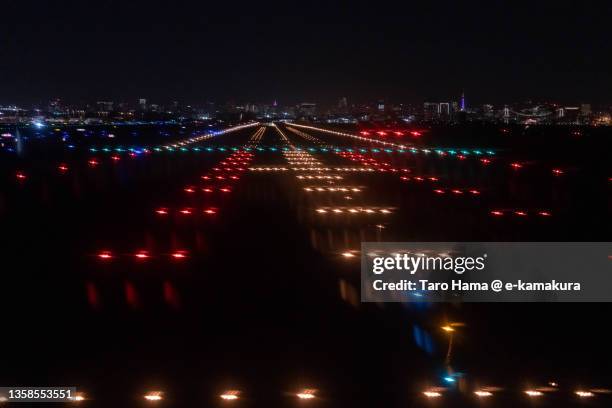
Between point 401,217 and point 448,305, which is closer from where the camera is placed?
point 448,305

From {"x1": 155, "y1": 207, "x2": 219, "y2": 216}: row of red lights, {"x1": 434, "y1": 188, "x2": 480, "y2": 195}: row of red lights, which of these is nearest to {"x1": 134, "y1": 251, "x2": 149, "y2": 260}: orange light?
{"x1": 155, "y1": 207, "x2": 219, "y2": 216}: row of red lights

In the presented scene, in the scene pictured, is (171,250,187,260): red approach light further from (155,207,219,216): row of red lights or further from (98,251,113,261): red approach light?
(155,207,219,216): row of red lights

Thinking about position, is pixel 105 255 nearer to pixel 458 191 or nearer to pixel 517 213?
pixel 517 213

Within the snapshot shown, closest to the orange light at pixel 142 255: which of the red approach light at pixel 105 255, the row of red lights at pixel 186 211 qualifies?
the red approach light at pixel 105 255

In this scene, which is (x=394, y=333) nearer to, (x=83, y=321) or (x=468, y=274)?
(x=468, y=274)

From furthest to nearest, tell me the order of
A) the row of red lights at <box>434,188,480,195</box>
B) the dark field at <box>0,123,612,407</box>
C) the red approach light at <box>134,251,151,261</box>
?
the row of red lights at <box>434,188,480,195</box>
the red approach light at <box>134,251,151,261</box>
the dark field at <box>0,123,612,407</box>

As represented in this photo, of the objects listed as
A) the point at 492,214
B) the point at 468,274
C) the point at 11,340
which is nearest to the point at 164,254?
the point at 11,340

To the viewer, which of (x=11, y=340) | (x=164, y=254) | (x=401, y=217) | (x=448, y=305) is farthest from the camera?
(x=401, y=217)

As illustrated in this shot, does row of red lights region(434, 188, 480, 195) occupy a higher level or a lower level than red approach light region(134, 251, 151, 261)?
lower
